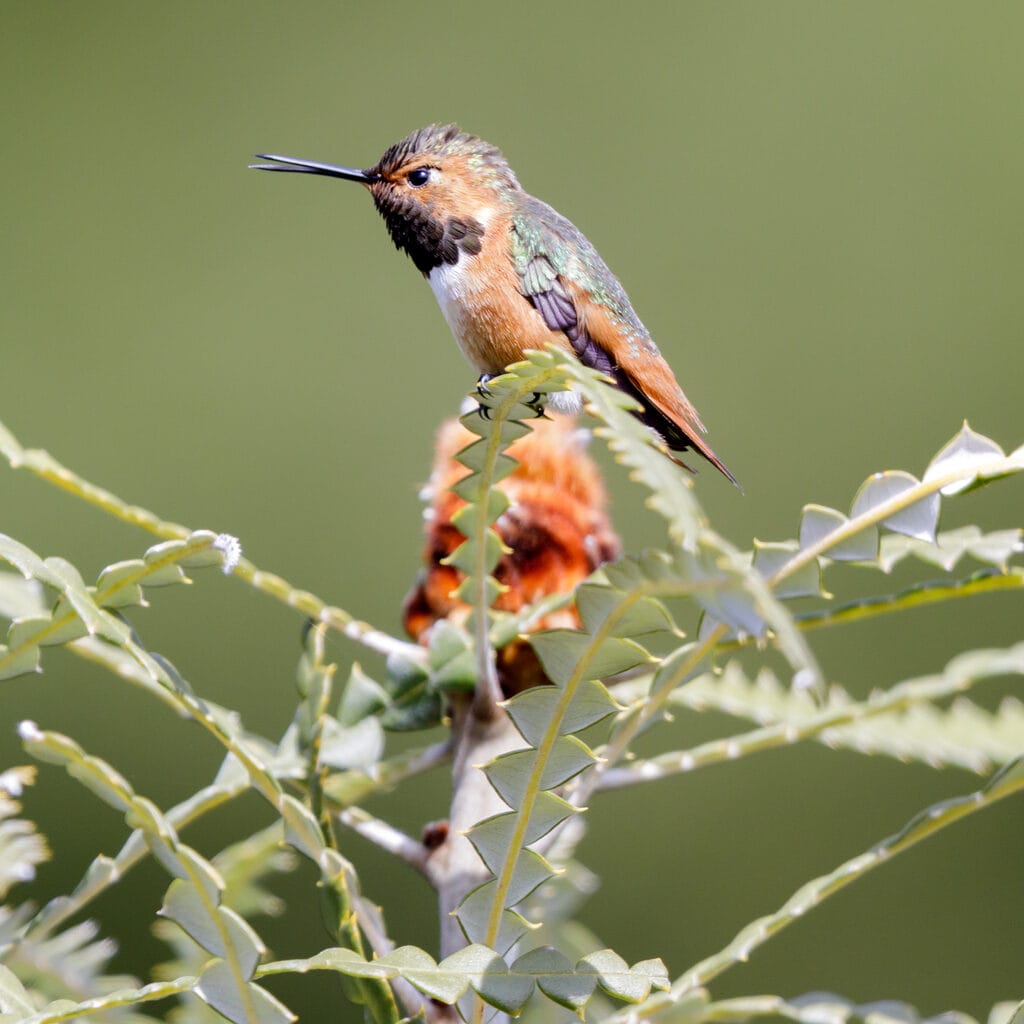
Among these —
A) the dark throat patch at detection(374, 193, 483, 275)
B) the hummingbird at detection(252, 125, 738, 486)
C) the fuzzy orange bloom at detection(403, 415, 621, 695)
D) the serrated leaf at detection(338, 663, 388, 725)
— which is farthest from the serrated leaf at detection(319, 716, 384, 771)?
the dark throat patch at detection(374, 193, 483, 275)

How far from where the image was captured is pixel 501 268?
1467 millimetres

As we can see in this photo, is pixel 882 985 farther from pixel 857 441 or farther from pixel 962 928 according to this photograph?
pixel 857 441

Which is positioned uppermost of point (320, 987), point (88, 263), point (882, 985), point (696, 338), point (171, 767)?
point (88, 263)

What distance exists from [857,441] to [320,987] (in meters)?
2.55

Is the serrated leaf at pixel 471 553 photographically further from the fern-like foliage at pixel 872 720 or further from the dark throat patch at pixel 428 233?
the dark throat patch at pixel 428 233

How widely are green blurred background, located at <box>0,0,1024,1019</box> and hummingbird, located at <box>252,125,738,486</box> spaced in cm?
213

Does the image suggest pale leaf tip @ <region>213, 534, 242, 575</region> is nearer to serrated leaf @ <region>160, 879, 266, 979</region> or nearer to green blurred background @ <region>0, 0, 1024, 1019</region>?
serrated leaf @ <region>160, 879, 266, 979</region>

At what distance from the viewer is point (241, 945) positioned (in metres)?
0.75

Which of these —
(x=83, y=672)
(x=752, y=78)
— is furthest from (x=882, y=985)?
(x=752, y=78)

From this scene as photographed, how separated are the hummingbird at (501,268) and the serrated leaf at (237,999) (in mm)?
784

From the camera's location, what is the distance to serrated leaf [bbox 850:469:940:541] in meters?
0.74

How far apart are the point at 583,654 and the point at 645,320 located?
4.18 metres

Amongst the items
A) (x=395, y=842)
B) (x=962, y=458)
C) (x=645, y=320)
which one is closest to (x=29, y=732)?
(x=395, y=842)

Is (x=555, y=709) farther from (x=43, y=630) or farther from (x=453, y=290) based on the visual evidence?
(x=453, y=290)
